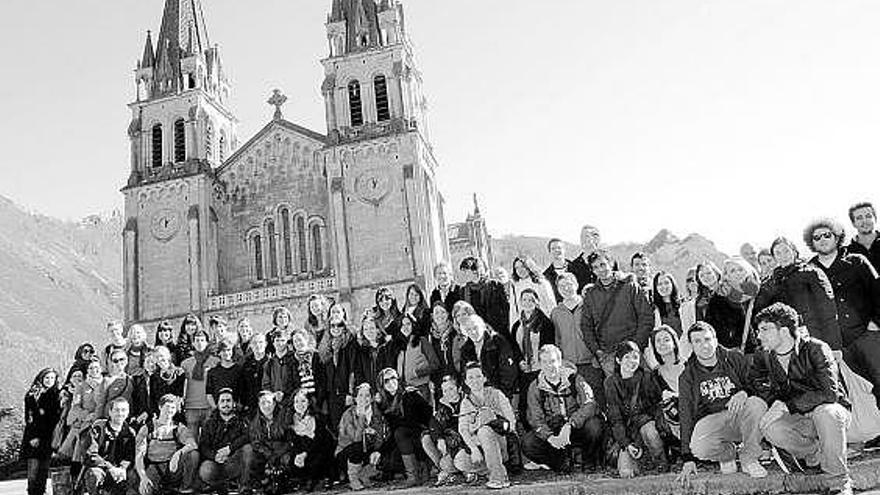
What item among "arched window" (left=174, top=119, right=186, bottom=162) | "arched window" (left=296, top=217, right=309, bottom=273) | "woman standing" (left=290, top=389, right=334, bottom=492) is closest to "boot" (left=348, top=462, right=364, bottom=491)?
"woman standing" (left=290, top=389, right=334, bottom=492)

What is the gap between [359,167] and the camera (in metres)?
27.4

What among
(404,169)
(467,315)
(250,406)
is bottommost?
(250,406)

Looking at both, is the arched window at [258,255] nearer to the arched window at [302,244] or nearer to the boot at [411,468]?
the arched window at [302,244]

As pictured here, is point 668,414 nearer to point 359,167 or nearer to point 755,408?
point 755,408

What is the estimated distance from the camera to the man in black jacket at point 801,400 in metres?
5.66

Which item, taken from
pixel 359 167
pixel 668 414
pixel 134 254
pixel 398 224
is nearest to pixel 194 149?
pixel 134 254

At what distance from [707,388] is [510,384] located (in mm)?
2179

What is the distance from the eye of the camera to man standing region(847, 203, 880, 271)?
23.8 ft

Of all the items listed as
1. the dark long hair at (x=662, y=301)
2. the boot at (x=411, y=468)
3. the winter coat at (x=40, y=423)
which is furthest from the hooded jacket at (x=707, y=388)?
the winter coat at (x=40, y=423)

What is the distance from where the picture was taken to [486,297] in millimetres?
9336

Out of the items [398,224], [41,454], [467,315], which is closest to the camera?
[467,315]

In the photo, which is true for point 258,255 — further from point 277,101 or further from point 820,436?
point 820,436

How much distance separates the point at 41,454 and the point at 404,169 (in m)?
17.9

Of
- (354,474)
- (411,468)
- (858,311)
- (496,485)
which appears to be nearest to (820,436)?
(858,311)
